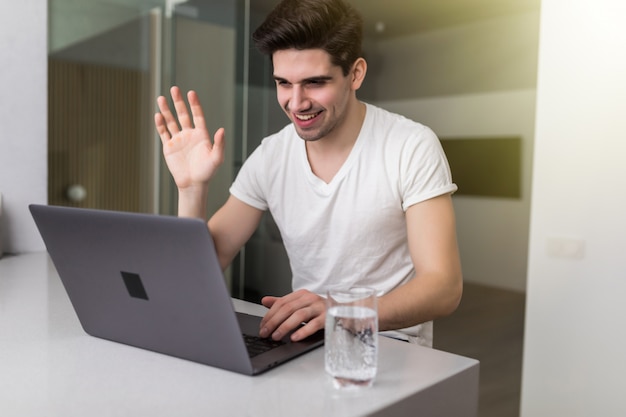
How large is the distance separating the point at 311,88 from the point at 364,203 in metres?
0.32

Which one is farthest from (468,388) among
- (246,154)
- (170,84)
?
(170,84)

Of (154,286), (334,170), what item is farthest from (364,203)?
(154,286)

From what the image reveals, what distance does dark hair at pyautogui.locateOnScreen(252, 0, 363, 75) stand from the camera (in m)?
1.47

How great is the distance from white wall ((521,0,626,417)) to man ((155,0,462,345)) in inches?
35.8

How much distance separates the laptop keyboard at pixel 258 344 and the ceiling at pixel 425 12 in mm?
1902

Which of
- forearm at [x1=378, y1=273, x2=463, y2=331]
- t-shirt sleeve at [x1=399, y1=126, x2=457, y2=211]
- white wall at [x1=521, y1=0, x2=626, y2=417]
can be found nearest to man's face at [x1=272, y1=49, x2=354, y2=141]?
t-shirt sleeve at [x1=399, y1=126, x2=457, y2=211]

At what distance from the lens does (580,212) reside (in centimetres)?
217

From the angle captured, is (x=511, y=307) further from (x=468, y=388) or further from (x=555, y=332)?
(x=468, y=388)

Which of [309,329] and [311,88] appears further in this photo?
[311,88]

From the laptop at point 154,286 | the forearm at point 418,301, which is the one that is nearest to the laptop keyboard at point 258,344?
the laptop at point 154,286

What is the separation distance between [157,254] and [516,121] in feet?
6.20

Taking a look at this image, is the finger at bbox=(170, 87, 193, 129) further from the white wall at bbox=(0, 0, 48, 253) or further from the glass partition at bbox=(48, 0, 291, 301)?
the glass partition at bbox=(48, 0, 291, 301)

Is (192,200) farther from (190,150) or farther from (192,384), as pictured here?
(192,384)

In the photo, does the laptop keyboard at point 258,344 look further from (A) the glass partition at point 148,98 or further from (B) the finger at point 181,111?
(A) the glass partition at point 148,98
